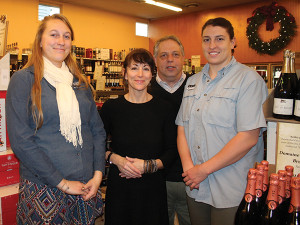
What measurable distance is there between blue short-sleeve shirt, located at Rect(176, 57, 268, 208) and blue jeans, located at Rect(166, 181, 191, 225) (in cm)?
34

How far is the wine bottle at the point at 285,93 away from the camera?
125cm

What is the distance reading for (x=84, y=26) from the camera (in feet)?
33.7

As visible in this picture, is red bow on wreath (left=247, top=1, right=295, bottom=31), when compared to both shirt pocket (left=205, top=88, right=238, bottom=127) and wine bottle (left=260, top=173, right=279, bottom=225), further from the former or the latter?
wine bottle (left=260, top=173, right=279, bottom=225)

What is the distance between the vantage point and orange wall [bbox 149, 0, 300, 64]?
853cm

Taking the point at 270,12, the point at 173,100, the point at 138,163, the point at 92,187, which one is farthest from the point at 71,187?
the point at 270,12

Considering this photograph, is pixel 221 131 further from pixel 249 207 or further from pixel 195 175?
pixel 249 207

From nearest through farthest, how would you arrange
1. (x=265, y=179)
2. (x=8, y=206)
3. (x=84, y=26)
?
1. (x=265, y=179)
2. (x=8, y=206)
3. (x=84, y=26)

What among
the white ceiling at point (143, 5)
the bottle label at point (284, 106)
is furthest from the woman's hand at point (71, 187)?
the white ceiling at point (143, 5)

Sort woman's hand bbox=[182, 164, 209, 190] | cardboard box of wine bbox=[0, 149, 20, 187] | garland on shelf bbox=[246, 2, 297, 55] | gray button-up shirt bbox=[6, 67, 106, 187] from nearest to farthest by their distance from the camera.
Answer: gray button-up shirt bbox=[6, 67, 106, 187] < woman's hand bbox=[182, 164, 209, 190] < cardboard box of wine bbox=[0, 149, 20, 187] < garland on shelf bbox=[246, 2, 297, 55]

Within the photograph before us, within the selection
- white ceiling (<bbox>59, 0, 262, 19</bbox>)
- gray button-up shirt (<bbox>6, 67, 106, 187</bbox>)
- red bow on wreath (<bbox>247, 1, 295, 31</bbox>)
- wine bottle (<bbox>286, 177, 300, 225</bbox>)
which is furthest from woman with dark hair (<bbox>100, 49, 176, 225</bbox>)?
red bow on wreath (<bbox>247, 1, 295, 31</bbox>)

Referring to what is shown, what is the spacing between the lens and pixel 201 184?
1812 mm

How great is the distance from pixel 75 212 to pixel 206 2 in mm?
9310

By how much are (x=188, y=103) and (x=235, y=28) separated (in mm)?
8845

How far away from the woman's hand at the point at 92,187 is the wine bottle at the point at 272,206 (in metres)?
1.01
